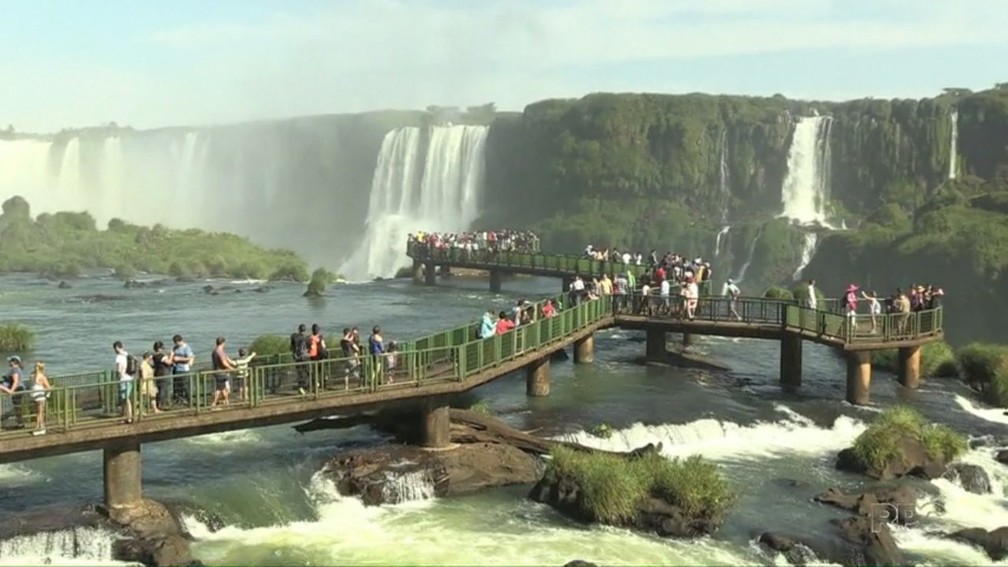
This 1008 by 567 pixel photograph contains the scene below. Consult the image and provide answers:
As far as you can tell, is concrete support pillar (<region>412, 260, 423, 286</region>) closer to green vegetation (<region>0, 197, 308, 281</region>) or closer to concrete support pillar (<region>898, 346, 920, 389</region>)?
green vegetation (<region>0, 197, 308, 281</region>)

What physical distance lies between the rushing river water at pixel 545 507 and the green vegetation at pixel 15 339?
843 mm

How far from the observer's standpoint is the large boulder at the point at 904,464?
21.8m

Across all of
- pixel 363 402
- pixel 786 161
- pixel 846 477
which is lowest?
pixel 846 477

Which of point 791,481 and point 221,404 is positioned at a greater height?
point 221,404

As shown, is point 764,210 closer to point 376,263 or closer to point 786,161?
point 786,161

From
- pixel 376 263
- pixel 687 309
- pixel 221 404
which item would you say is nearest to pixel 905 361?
pixel 687 309

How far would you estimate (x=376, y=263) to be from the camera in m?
82.5

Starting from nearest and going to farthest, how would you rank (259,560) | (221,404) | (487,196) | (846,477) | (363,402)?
1. (259,560)
2. (221,404)
3. (363,402)
4. (846,477)
5. (487,196)

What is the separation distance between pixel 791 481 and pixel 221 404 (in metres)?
11.4

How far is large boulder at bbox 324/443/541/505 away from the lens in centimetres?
1959

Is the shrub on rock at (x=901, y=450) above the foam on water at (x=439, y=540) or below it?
above

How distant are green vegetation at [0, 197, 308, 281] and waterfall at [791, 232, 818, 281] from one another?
102 feet

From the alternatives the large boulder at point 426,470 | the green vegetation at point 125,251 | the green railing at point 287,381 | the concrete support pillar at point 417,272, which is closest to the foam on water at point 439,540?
the large boulder at point 426,470

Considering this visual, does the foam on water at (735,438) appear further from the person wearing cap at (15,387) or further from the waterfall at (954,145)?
the waterfall at (954,145)
